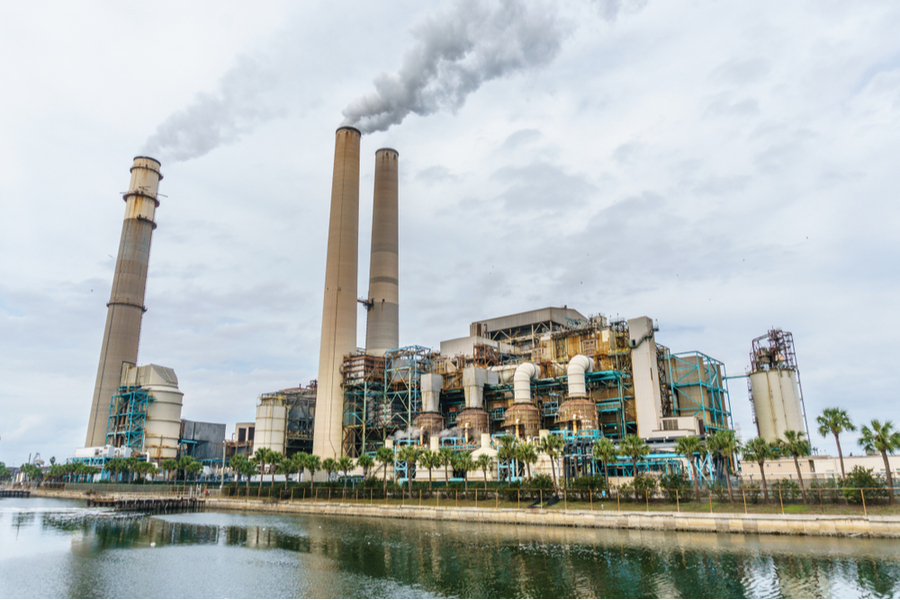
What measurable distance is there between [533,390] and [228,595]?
7302 cm

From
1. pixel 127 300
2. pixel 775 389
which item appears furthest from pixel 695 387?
pixel 127 300

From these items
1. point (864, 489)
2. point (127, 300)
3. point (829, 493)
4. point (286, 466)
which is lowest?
point (829, 493)

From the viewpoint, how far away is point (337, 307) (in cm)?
11044

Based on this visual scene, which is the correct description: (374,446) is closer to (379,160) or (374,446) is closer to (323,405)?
(323,405)

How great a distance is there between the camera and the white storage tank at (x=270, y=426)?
115 meters

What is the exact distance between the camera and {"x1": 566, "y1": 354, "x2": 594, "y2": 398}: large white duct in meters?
87.0

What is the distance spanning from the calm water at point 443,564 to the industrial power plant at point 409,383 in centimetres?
2516

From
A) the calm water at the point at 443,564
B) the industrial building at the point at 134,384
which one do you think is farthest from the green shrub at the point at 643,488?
the industrial building at the point at 134,384

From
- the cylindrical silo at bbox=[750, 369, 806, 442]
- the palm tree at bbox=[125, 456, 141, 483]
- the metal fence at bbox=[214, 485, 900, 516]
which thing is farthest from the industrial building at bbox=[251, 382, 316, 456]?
the cylindrical silo at bbox=[750, 369, 806, 442]

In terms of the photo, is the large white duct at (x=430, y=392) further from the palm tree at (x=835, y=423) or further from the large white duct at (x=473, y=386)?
the palm tree at (x=835, y=423)

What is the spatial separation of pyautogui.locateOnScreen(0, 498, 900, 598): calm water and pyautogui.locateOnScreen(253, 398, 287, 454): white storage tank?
54846 millimetres

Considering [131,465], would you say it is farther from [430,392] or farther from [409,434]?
[430,392]

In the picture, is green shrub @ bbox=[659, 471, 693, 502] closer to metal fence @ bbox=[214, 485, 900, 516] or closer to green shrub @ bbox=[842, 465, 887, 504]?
metal fence @ bbox=[214, 485, 900, 516]

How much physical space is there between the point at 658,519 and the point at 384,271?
79.2 meters
